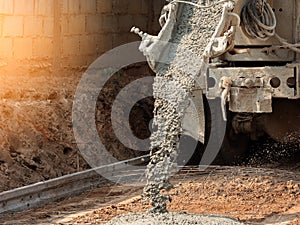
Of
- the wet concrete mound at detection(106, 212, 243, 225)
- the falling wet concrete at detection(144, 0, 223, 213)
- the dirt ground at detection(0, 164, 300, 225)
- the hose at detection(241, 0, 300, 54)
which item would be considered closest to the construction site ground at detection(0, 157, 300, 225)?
the dirt ground at detection(0, 164, 300, 225)

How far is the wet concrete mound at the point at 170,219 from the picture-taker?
237 inches

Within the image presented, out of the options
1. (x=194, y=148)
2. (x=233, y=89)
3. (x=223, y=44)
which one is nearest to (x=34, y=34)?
(x=194, y=148)

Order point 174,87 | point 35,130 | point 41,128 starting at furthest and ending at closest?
point 41,128
point 35,130
point 174,87

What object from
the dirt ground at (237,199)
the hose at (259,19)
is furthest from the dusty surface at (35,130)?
the hose at (259,19)

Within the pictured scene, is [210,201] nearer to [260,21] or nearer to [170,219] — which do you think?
[170,219]

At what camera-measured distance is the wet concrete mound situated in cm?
602

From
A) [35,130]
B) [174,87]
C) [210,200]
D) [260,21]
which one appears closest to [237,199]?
[210,200]

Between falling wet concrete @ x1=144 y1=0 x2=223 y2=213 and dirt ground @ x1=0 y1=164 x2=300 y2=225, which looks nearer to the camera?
falling wet concrete @ x1=144 y1=0 x2=223 y2=213

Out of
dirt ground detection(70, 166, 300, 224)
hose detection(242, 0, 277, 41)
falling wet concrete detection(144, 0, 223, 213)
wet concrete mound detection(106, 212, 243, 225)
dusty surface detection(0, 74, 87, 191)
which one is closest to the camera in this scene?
wet concrete mound detection(106, 212, 243, 225)

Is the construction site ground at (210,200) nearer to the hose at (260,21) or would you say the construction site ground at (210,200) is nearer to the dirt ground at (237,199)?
the dirt ground at (237,199)

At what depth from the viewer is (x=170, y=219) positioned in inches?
239

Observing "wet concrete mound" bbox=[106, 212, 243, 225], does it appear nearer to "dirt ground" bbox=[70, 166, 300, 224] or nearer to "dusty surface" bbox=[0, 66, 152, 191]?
"dirt ground" bbox=[70, 166, 300, 224]

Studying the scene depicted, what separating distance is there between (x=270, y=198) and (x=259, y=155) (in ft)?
7.09

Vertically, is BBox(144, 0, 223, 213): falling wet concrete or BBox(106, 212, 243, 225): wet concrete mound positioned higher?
BBox(144, 0, 223, 213): falling wet concrete
